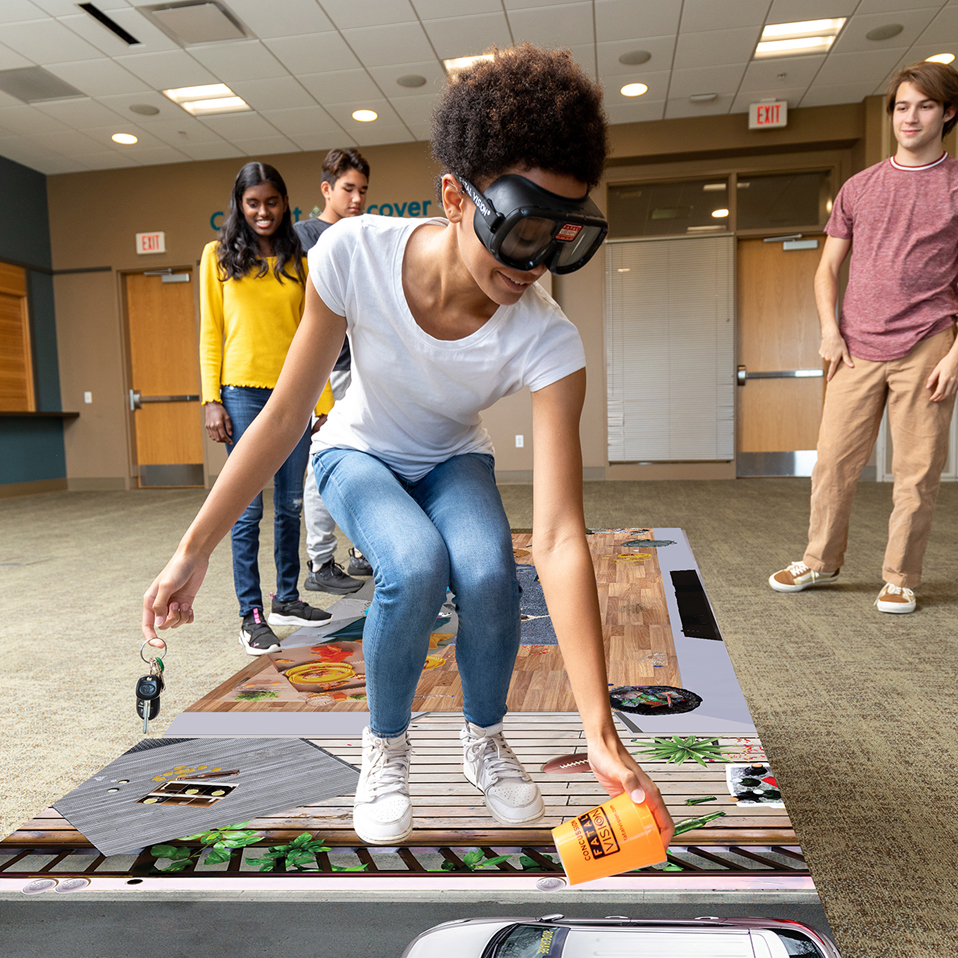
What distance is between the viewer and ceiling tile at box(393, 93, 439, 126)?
6.07 meters

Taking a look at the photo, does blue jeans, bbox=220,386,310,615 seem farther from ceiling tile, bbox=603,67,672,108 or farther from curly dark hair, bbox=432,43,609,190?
ceiling tile, bbox=603,67,672,108

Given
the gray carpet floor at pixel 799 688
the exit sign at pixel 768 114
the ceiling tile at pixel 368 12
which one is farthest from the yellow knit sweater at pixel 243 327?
the exit sign at pixel 768 114

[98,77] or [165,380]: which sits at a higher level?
[98,77]

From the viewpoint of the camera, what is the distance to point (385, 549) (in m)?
1.09

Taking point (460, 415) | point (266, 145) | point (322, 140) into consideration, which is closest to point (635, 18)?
point (322, 140)

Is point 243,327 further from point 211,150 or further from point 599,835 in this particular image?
point 211,150

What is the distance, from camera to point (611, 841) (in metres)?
0.69

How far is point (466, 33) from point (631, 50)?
1138mm

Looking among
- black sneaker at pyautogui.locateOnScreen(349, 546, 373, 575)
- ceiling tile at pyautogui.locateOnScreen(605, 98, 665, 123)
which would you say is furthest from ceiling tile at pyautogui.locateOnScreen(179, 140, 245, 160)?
black sneaker at pyautogui.locateOnScreen(349, 546, 373, 575)

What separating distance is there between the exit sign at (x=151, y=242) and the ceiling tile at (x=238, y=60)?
216 centimetres

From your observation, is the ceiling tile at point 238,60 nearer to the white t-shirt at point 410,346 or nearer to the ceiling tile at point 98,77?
the ceiling tile at point 98,77

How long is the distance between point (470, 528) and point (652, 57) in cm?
536

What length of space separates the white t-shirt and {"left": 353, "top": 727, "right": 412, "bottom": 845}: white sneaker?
47cm

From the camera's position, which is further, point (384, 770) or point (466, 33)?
point (466, 33)
